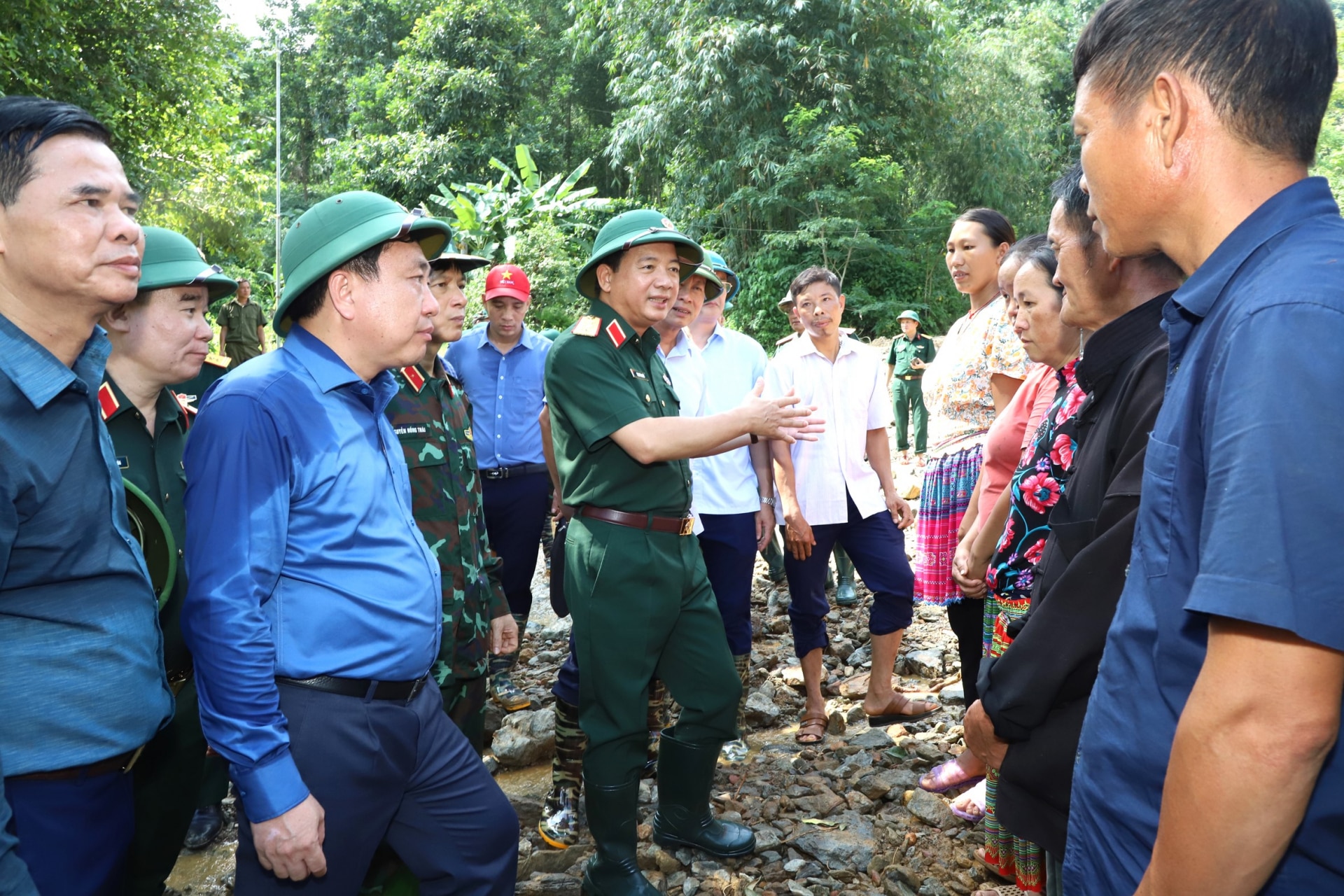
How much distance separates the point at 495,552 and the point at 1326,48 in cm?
478

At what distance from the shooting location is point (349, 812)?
6.72ft

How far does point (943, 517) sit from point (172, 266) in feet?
10.4

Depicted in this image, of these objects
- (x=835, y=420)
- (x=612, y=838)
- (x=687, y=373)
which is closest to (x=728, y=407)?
(x=687, y=373)

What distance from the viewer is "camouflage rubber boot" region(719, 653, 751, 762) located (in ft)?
14.4

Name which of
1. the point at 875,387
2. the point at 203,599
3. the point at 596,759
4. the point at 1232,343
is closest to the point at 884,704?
the point at 875,387

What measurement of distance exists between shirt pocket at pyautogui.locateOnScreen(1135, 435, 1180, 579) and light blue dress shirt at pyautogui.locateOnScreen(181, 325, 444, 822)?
153 centimetres

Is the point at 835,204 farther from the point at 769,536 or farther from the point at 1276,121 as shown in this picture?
the point at 1276,121

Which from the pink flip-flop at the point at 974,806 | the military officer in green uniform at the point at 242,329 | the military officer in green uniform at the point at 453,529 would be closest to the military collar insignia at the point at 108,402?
the military officer in green uniform at the point at 453,529

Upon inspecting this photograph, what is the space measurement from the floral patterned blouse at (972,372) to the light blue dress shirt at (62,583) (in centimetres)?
322

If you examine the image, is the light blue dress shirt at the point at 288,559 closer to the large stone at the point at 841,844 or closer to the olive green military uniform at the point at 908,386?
the large stone at the point at 841,844

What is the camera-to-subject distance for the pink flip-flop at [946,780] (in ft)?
12.8

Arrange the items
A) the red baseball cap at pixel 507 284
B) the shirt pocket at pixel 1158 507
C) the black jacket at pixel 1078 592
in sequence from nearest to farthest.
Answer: the shirt pocket at pixel 1158 507, the black jacket at pixel 1078 592, the red baseball cap at pixel 507 284

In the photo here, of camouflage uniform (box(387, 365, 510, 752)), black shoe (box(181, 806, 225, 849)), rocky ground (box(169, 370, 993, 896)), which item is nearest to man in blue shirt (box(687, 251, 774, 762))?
rocky ground (box(169, 370, 993, 896))

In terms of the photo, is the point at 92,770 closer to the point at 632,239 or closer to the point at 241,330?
the point at 632,239
